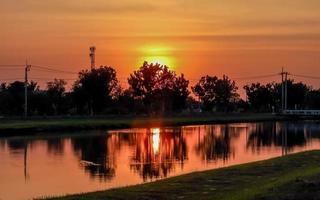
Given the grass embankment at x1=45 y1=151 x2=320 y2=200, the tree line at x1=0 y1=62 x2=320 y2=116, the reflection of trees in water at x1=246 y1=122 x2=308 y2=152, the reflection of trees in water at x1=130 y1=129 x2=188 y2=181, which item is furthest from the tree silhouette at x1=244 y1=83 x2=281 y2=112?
the grass embankment at x1=45 y1=151 x2=320 y2=200

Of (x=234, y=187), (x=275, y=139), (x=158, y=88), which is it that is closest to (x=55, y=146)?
(x=275, y=139)

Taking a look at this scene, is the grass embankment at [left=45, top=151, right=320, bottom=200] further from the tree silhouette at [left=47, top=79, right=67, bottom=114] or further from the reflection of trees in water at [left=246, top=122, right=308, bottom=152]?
the tree silhouette at [left=47, top=79, right=67, bottom=114]

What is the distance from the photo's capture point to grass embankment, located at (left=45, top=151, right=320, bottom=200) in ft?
48.6

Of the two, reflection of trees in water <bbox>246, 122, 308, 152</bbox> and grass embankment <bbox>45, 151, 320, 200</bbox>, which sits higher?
grass embankment <bbox>45, 151, 320, 200</bbox>

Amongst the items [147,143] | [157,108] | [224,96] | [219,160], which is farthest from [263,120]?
[219,160]

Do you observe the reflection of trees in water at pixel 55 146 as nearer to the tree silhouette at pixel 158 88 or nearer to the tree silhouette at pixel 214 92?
the tree silhouette at pixel 158 88

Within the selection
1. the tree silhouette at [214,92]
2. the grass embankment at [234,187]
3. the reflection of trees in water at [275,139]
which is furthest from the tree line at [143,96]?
the grass embankment at [234,187]

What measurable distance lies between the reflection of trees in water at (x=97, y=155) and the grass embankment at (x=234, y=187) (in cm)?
624

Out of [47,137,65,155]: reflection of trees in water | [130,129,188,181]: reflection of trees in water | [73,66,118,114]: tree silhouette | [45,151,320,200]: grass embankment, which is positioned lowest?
[130,129,188,181]: reflection of trees in water

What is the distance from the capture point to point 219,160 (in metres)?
35.6

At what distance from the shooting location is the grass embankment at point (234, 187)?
14.8 metres

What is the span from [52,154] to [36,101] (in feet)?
198

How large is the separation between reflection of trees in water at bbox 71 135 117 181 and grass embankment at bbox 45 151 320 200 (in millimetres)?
6244

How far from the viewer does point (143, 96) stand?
116625mm
